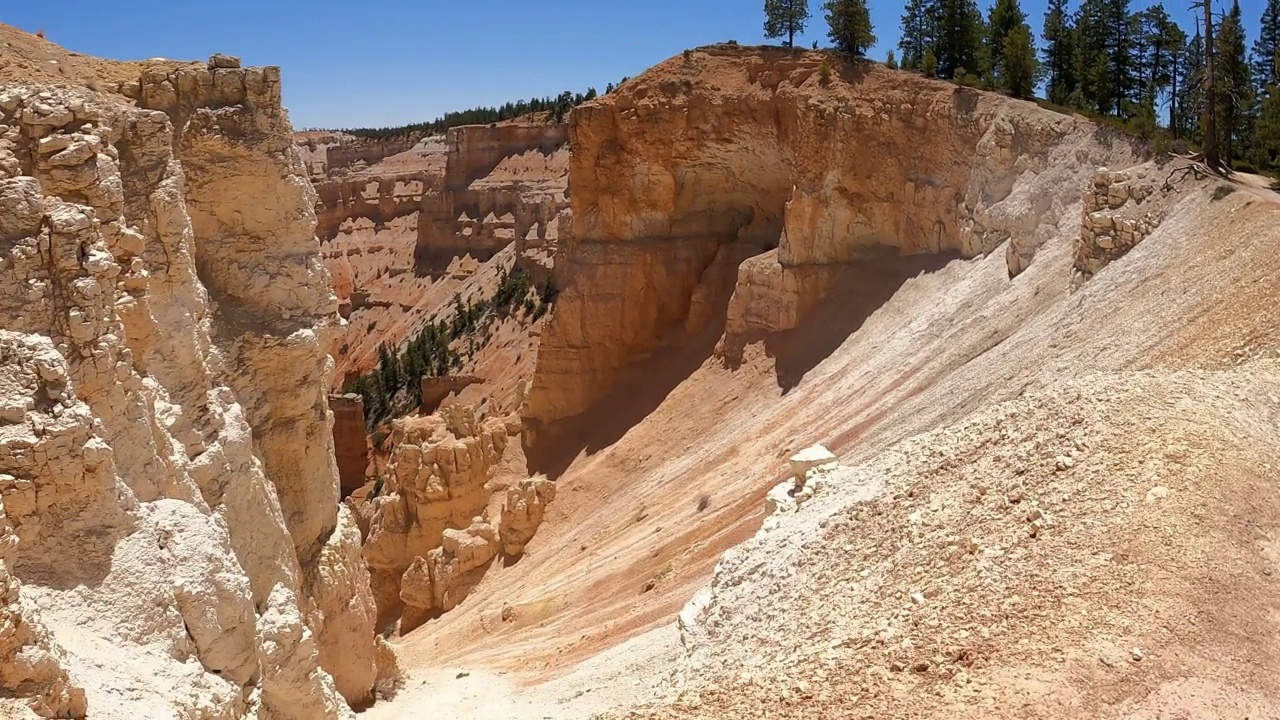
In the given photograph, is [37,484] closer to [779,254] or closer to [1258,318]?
[1258,318]

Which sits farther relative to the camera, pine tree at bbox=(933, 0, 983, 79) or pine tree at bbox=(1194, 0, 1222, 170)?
pine tree at bbox=(933, 0, 983, 79)

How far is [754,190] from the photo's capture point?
41594 mm

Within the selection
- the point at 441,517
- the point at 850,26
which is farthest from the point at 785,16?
the point at 441,517

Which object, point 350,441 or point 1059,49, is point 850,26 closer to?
point 1059,49

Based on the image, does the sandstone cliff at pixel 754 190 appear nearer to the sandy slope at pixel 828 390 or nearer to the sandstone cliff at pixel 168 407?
the sandy slope at pixel 828 390

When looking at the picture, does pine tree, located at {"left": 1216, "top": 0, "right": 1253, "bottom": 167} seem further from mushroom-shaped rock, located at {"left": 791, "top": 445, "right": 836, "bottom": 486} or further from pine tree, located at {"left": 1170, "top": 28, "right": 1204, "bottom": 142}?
mushroom-shaped rock, located at {"left": 791, "top": 445, "right": 836, "bottom": 486}

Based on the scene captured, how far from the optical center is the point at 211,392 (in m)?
15.3

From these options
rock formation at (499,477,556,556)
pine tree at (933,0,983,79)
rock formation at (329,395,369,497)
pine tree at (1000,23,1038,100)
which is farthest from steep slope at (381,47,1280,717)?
rock formation at (329,395,369,497)

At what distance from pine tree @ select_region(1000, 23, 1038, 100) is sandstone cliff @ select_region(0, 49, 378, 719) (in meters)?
26.6

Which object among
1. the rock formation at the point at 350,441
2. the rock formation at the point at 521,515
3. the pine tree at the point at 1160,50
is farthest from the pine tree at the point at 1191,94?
the rock formation at the point at 350,441

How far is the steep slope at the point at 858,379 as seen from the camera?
13.1m

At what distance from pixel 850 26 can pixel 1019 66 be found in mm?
6597

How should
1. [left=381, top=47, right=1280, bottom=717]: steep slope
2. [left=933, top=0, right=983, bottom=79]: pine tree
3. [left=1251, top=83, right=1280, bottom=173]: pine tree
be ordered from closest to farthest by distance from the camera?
[left=381, top=47, right=1280, bottom=717]: steep slope < [left=1251, top=83, right=1280, bottom=173]: pine tree < [left=933, top=0, right=983, bottom=79]: pine tree

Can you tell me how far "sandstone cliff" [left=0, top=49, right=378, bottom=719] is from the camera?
10.1m
